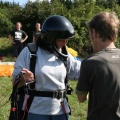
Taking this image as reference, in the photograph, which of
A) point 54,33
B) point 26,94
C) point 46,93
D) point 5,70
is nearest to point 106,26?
point 54,33

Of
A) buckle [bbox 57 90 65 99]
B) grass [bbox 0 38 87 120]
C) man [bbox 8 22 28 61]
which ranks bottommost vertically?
grass [bbox 0 38 87 120]

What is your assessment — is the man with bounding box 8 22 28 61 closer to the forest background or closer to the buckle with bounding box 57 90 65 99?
the forest background

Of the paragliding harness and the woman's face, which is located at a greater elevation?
the woman's face

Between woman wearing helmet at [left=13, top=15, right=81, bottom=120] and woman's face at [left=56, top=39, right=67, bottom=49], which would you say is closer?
woman wearing helmet at [left=13, top=15, right=81, bottom=120]

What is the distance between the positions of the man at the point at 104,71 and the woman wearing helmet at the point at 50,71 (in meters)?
0.69

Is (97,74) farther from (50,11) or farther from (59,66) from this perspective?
(50,11)

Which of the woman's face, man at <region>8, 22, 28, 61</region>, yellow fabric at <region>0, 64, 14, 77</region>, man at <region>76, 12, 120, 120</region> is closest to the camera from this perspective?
man at <region>76, 12, 120, 120</region>

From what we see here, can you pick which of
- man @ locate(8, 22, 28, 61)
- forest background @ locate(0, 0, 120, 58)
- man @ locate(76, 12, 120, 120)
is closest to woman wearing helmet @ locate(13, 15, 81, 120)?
man @ locate(76, 12, 120, 120)

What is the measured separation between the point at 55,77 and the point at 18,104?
46cm

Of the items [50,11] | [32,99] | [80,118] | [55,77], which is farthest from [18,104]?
[50,11]

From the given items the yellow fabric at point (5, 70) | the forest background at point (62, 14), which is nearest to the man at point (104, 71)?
the yellow fabric at point (5, 70)

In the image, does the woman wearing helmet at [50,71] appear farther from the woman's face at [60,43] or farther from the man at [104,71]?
the man at [104,71]

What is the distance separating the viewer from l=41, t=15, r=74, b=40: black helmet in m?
3.24

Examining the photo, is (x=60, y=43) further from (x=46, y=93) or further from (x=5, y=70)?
(x=5, y=70)
